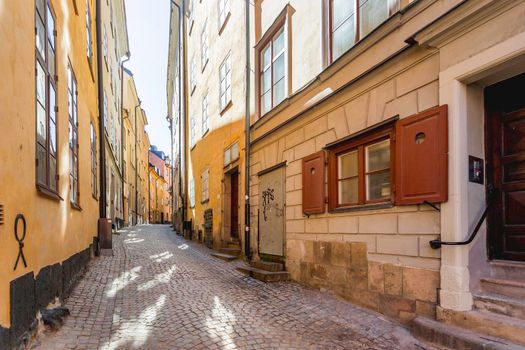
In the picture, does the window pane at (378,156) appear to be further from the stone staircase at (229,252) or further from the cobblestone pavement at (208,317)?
the stone staircase at (229,252)

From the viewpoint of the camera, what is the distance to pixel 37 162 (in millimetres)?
3717

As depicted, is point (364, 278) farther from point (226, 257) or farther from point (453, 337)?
point (226, 257)

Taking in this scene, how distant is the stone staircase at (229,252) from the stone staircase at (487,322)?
6.11 meters

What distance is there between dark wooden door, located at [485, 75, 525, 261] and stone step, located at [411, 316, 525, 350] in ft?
2.99

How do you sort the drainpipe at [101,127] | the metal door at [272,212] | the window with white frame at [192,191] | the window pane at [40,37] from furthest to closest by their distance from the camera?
→ the window with white frame at [192,191] < the drainpipe at [101,127] < the metal door at [272,212] < the window pane at [40,37]

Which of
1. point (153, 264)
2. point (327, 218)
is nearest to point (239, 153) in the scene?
point (153, 264)

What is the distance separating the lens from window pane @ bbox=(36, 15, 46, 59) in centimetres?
399

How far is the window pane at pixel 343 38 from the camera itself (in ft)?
18.9

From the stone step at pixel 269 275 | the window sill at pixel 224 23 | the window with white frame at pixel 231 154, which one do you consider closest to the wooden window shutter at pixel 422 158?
the stone step at pixel 269 275

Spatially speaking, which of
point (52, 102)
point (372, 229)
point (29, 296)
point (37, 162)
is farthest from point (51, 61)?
point (372, 229)

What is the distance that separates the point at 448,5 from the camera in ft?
13.0

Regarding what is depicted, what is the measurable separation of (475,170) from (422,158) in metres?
0.51

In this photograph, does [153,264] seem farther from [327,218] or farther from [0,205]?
[0,205]

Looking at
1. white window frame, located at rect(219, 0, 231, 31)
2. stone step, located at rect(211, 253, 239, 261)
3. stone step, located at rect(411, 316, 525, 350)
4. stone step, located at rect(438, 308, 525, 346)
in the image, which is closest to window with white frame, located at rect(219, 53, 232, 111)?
white window frame, located at rect(219, 0, 231, 31)
